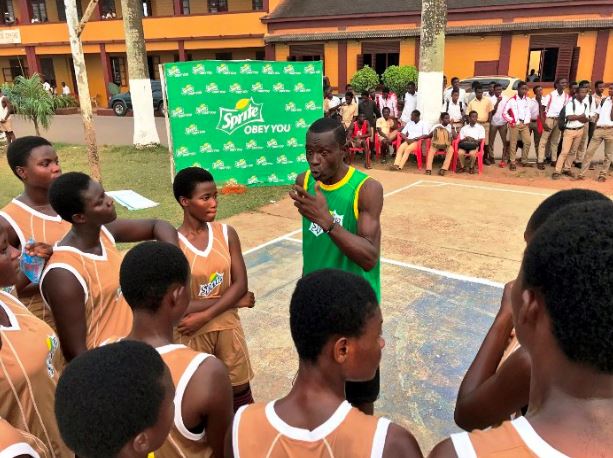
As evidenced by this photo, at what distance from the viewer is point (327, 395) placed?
153 centimetres

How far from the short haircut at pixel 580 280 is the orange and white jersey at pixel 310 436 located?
0.59 m

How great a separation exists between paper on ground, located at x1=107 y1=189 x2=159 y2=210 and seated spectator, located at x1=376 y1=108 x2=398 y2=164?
631 centimetres

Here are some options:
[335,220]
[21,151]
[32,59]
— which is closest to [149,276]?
Result: [335,220]

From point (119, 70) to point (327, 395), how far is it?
113ft

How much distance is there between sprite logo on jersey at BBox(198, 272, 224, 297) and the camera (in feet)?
9.21

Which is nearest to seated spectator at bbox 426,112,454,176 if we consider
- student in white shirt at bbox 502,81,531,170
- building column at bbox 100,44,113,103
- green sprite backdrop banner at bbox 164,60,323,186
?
student in white shirt at bbox 502,81,531,170

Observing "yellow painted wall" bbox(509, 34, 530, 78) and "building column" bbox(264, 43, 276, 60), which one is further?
"building column" bbox(264, 43, 276, 60)

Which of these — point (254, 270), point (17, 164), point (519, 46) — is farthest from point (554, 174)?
point (519, 46)

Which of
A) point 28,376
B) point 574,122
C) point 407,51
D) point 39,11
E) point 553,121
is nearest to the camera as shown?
point 28,376

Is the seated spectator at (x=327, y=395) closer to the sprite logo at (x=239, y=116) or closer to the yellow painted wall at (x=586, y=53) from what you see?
the sprite logo at (x=239, y=116)

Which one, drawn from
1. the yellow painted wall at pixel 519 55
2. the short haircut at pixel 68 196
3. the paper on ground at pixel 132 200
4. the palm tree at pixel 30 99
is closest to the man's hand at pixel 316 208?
the short haircut at pixel 68 196

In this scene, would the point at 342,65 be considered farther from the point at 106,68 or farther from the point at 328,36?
the point at 106,68

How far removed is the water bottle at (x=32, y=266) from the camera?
9.14ft

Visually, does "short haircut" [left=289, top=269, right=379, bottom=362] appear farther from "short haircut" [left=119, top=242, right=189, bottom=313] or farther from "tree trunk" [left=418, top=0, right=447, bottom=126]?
"tree trunk" [left=418, top=0, right=447, bottom=126]
